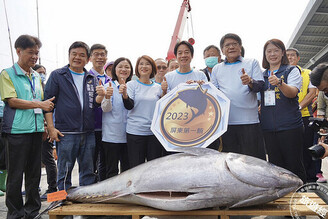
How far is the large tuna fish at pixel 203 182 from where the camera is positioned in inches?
76.6

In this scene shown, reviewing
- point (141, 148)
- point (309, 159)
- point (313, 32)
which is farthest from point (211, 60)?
point (313, 32)

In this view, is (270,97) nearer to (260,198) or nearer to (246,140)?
(246,140)

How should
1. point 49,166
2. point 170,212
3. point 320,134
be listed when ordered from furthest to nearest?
point 49,166
point 320,134
point 170,212

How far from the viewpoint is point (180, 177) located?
2.07 m

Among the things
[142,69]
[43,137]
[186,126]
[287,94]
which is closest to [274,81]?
[287,94]

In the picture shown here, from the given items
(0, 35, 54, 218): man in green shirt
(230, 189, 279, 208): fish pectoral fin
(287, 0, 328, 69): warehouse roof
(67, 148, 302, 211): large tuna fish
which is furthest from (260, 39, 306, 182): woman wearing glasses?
(287, 0, 328, 69): warehouse roof

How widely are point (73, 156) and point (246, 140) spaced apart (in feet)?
7.10

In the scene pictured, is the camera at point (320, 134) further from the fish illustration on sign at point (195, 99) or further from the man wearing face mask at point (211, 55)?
the man wearing face mask at point (211, 55)

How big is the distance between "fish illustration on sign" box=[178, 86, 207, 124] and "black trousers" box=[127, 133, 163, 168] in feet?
1.99

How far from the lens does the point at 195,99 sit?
117 inches

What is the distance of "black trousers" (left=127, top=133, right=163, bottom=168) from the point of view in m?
3.09

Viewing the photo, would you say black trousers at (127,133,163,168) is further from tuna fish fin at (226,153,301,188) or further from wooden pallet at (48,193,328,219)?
tuna fish fin at (226,153,301,188)

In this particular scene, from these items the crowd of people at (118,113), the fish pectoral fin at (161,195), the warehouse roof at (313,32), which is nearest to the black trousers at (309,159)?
the crowd of people at (118,113)

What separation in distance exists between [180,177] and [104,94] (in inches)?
63.6
